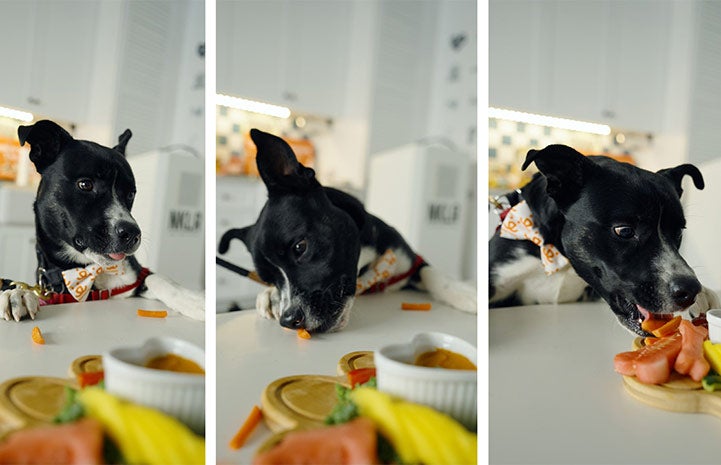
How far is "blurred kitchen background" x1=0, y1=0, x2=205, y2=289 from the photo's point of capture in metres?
1.14

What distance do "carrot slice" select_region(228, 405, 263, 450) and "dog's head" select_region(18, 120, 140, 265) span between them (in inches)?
17.8

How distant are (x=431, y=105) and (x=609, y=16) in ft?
1.73

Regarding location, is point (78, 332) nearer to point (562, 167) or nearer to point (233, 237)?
point (233, 237)

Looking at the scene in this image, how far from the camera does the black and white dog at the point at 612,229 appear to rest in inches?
41.9

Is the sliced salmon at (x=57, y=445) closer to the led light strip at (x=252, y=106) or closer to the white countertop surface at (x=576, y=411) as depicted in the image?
the white countertop surface at (x=576, y=411)

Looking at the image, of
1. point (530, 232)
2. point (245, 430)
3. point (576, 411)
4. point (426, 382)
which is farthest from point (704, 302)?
point (245, 430)

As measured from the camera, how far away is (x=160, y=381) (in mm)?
869

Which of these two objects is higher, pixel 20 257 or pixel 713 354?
pixel 20 257

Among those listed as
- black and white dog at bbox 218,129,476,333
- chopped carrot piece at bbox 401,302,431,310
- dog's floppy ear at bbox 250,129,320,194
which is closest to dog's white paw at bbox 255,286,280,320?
black and white dog at bbox 218,129,476,333

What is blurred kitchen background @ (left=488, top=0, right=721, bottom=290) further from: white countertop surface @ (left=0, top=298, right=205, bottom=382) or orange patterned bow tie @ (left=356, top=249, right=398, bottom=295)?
white countertop surface @ (left=0, top=298, right=205, bottom=382)

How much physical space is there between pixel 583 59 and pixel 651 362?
0.87 m

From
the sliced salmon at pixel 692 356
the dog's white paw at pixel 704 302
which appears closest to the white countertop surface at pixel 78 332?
the sliced salmon at pixel 692 356

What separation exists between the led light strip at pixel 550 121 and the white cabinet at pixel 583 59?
0.02 m

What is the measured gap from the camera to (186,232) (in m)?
1.14
